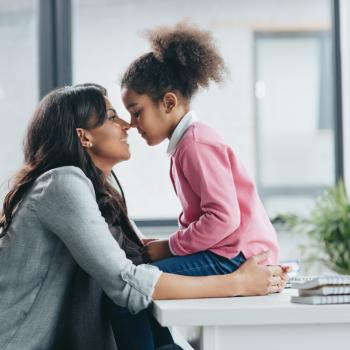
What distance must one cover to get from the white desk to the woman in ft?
0.47

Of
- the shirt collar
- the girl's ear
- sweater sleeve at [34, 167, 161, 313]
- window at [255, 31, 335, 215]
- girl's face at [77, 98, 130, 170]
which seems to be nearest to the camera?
sweater sleeve at [34, 167, 161, 313]

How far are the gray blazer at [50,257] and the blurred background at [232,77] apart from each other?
2601mm

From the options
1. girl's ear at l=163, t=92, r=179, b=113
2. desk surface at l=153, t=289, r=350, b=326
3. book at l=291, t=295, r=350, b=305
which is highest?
girl's ear at l=163, t=92, r=179, b=113

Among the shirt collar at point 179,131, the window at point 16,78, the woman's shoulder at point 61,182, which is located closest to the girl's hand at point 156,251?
the shirt collar at point 179,131

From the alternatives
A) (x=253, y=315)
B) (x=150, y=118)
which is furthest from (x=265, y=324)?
(x=150, y=118)

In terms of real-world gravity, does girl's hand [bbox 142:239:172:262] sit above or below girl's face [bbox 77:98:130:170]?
below

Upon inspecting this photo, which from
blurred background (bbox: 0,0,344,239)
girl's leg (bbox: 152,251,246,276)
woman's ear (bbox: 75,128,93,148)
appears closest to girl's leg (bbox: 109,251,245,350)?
girl's leg (bbox: 152,251,246,276)

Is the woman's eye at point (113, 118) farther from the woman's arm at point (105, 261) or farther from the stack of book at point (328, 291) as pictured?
the stack of book at point (328, 291)

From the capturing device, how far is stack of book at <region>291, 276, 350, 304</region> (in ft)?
4.61

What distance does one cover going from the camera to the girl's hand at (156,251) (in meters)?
1.92

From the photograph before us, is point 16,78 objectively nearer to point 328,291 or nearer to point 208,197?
point 208,197

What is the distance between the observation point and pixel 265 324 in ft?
4.50

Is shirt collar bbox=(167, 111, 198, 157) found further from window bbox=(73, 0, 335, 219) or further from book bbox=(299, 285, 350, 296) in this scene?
window bbox=(73, 0, 335, 219)

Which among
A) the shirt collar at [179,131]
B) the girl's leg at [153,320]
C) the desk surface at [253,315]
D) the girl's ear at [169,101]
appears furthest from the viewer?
the girl's ear at [169,101]
